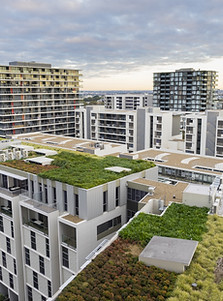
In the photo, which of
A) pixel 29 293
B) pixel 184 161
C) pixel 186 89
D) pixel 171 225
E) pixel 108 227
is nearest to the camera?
pixel 171 225

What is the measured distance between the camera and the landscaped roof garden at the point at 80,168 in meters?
29.3

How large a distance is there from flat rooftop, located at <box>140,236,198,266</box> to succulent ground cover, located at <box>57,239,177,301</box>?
0.82m

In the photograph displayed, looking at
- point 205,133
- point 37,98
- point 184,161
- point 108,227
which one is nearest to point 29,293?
point 108,227

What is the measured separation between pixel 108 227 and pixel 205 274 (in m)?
13.4

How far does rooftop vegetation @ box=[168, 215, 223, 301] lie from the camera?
15891 millimetres

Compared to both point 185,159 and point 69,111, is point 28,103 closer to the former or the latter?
point 69,111

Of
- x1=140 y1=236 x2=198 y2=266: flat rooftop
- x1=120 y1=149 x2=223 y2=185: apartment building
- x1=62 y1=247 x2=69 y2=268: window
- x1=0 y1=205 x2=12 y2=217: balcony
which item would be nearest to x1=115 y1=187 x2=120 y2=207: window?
x1=62 y1=247 x2=69 y2=268: window

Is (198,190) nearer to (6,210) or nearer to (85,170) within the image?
(85,170)

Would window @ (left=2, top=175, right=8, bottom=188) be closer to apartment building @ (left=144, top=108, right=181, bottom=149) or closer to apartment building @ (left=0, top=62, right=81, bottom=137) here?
apartment building @ (left=144, top=108, right=181, bottom=149)

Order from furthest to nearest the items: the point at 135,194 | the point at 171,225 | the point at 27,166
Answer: the point at 27,166 → the point at 135,194 → the point at 171,225

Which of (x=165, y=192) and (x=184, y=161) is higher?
(x=165, y=192)

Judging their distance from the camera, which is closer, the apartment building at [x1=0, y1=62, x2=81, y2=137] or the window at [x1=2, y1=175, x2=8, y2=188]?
the window at [x1=2, y1=175, x2=8, y2=188]

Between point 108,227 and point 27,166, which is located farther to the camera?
point 27,166

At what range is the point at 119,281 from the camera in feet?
56.3
